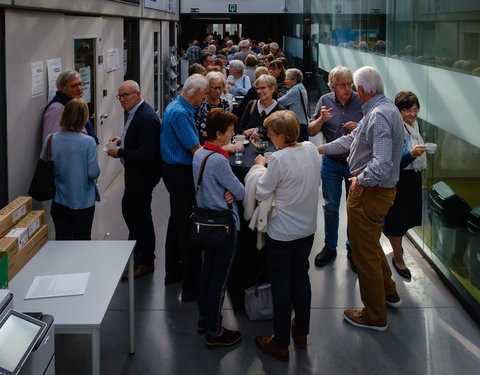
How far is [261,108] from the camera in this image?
515cm

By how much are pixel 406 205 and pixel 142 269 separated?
2322 millimetres

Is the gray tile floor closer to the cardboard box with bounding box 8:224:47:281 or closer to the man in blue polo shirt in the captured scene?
the man in blue polo shirt

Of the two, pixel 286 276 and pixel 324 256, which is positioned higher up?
pixel 286 276

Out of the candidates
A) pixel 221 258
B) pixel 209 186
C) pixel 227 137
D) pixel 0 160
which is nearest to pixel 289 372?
pixel 221 258

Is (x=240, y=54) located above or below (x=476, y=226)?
above

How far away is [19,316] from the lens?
77.2 inches

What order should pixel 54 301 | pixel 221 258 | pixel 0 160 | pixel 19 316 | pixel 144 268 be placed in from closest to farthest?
pixel 19 316 < pixel 54 301 < pixel 221 258 < pixel 0 160 < pixel 144 268

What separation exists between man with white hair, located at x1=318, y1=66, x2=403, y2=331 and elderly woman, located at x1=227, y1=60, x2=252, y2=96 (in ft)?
15.1

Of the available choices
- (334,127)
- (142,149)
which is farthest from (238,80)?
(142,149)

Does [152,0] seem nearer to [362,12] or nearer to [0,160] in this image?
[362,12]

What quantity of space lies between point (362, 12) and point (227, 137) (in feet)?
16.9

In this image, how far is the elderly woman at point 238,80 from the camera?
8152 millimetres

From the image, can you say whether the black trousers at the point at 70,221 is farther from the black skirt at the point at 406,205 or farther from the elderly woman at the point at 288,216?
the black skirt at the point at 406,205

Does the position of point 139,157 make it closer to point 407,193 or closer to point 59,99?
point 59,99
